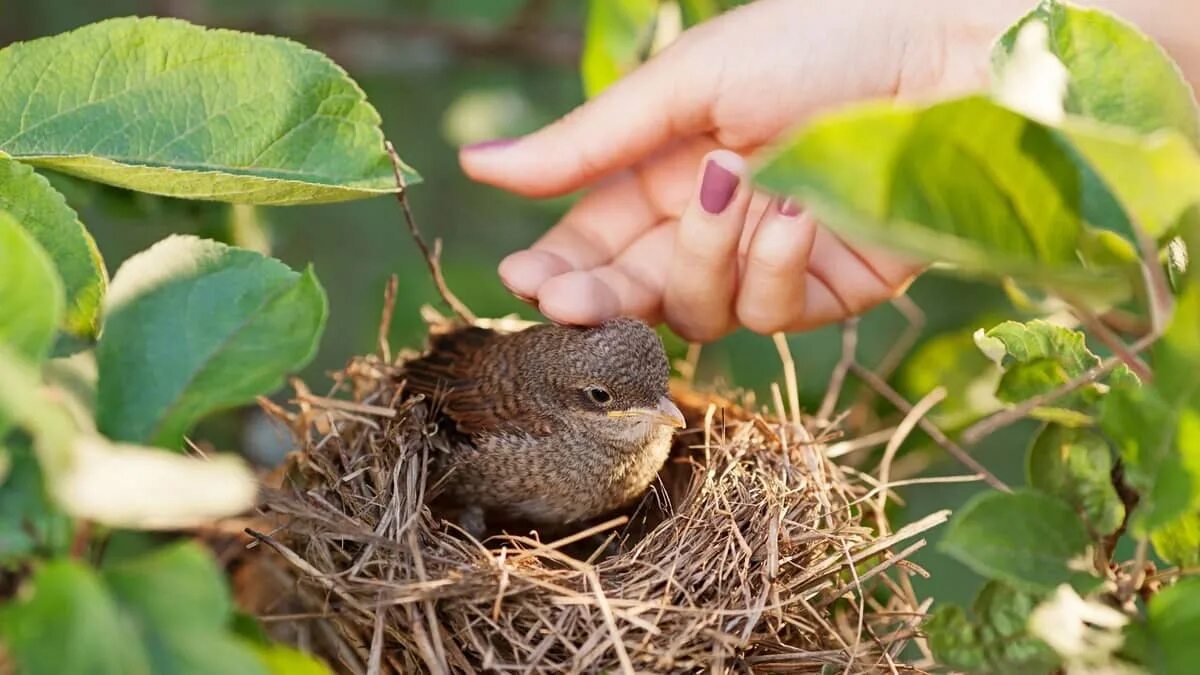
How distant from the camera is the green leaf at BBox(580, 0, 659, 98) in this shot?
8.92 feet

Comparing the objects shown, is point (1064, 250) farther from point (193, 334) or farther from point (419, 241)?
point (419, 241)

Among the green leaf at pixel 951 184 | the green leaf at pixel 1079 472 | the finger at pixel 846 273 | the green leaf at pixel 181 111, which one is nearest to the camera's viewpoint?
the green leaf at pixel 951 184

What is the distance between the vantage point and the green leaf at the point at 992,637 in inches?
46.9

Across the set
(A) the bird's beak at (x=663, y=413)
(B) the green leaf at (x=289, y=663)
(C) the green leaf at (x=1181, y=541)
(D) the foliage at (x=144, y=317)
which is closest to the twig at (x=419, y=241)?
(D) the foliage at (x=144, y=317)

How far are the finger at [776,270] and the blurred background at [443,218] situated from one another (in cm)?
42

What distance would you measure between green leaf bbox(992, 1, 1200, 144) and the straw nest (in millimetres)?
881

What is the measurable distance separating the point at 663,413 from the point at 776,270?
1.24 ft

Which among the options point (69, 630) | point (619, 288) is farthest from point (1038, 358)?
point (619, 288)

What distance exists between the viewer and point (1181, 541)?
47.9 inches

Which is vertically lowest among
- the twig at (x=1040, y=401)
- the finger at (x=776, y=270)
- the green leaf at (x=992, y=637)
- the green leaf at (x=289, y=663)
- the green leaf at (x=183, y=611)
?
the finger at (x=776, y=270)

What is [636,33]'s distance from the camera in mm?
2736

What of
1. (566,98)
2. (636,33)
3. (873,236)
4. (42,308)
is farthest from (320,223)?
(873,236)

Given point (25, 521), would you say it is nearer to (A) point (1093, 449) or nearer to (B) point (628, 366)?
(A) point (1093, 449)

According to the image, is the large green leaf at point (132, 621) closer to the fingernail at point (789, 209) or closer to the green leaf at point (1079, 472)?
the green leaf at point (1079, 472)
